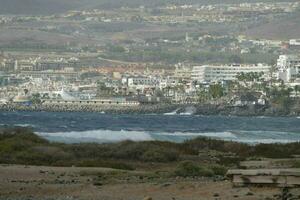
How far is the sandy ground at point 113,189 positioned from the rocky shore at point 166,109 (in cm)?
9969

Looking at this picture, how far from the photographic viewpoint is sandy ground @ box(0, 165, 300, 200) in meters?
20.4

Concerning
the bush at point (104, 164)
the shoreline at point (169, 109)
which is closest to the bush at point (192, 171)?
the bush at point (104, 164)

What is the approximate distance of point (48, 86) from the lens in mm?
161750

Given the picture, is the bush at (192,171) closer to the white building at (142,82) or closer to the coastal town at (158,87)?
the coastal town at (158,87)

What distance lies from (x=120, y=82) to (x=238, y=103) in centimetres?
4268

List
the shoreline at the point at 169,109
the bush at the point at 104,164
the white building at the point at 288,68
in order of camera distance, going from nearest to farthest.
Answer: the bush at the point at 104,164, the shoreline at the point at 169,109, the white building at the point at 288,68

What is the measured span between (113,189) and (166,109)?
109241mm

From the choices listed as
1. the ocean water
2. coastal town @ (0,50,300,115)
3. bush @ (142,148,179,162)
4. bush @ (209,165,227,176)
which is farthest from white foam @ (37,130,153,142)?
coastal town @ (0,50,300,115)

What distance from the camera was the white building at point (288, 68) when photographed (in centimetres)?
15962

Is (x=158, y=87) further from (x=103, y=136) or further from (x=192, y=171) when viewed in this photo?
(x=192, y=171)

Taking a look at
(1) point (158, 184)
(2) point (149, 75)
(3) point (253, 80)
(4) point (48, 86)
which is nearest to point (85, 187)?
(1) point (158, 184)

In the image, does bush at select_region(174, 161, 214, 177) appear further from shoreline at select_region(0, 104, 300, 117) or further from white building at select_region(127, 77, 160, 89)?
white building at select_region(127, 77, 160, 89)

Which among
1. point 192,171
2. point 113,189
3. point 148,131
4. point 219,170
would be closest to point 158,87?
point 148,131

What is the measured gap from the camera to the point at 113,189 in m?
22.0
